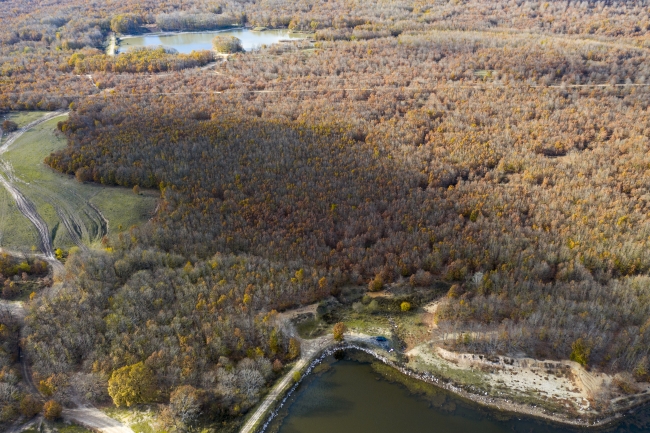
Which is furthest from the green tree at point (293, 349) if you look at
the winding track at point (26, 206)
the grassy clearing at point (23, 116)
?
the grassy clearing at point (23, 116)

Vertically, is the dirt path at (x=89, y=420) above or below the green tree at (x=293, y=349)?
below

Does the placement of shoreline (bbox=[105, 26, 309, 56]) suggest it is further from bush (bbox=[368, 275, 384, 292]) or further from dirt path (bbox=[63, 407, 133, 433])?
dirt path (bbox=[63, 407, 133, 433])

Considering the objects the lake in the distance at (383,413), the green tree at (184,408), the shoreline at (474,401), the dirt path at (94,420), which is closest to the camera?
the green tree at (184,408)

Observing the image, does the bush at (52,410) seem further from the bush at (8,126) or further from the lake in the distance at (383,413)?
the bush at (8,126)

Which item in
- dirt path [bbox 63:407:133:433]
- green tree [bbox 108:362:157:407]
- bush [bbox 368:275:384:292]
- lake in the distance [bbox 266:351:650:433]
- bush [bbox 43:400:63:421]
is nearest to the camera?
bush [bbox 43:400:63:421]

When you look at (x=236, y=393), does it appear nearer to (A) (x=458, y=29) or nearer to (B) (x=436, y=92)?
(B) (x=436, y=92)

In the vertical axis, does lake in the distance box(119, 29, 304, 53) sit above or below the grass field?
above

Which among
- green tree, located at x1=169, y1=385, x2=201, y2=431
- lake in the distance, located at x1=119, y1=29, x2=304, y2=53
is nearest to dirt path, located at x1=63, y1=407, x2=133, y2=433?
green tree, located at x1=169, y1=385, x2=201, y2=431
